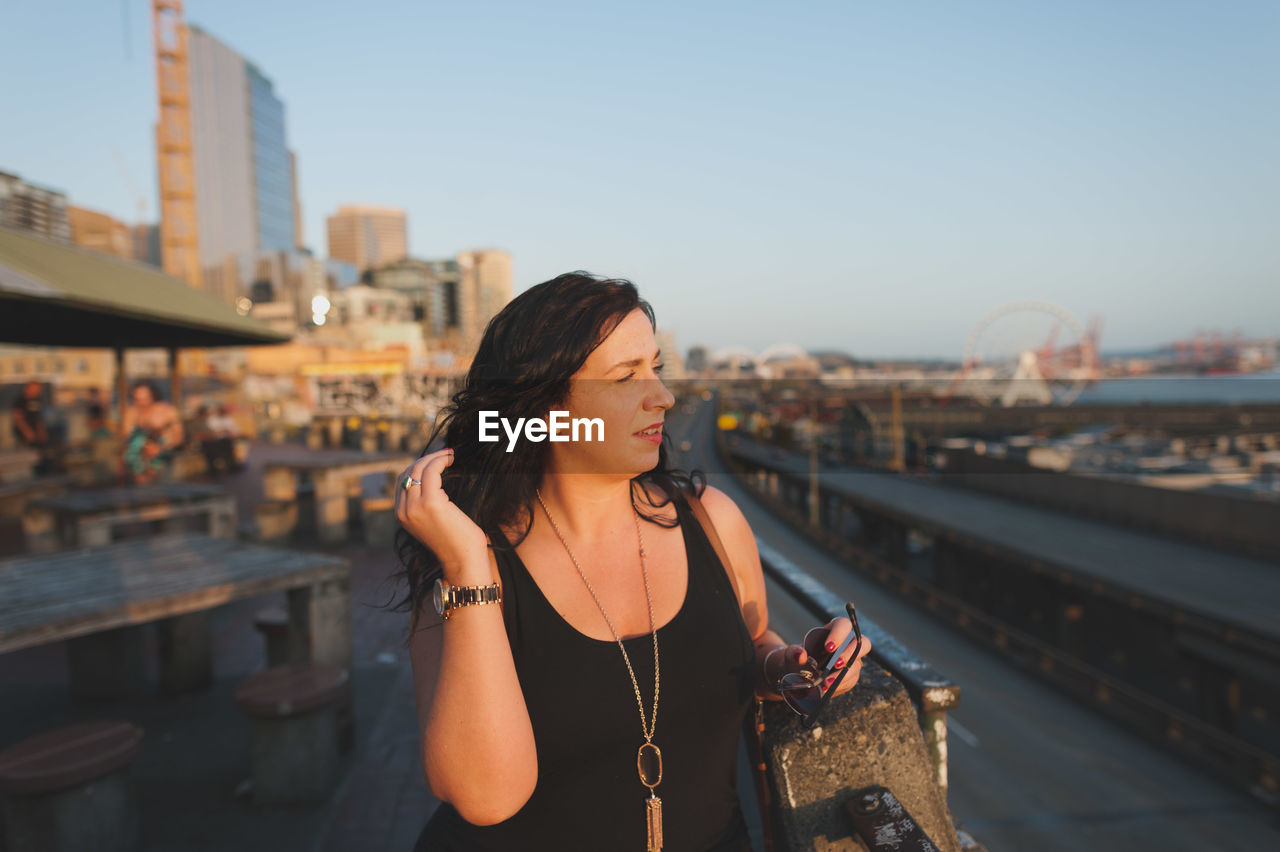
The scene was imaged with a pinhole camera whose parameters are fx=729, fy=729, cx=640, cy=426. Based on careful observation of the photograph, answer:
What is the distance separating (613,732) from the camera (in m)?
1.60

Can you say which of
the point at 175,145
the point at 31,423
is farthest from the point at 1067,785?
the point at 175,145

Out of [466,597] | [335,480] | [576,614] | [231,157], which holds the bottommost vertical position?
[335,480]

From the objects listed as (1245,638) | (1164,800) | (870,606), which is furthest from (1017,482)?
(1164,800)

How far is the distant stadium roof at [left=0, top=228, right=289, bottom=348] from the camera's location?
6.70 meters

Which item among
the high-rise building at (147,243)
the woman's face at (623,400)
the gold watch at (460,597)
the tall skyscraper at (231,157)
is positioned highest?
the tall skyscraper at (231,157)

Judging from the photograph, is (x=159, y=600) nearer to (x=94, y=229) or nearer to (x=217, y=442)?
(x=217, y=442)

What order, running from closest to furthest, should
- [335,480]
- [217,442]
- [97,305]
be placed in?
[97,305] → [335,480] → [217,442]

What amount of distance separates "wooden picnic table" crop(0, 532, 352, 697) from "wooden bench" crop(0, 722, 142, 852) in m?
0.47

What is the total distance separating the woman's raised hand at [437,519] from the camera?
1417mm

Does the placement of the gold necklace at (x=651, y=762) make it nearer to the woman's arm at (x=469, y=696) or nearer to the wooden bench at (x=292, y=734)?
the woman's arm at (x=469, y=696)

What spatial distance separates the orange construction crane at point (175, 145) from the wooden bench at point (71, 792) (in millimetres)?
89575

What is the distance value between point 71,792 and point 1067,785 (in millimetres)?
15337

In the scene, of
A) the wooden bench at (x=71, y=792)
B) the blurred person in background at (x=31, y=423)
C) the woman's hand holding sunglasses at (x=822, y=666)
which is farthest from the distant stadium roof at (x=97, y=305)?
the woman's hand holding sunglasses at (x=822, y=666)

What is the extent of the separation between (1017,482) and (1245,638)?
65.4 ft
